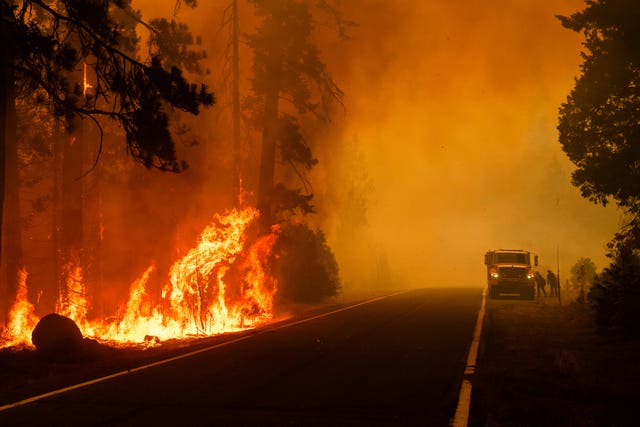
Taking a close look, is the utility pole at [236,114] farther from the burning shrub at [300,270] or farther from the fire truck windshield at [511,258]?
the fire truck windshield at [511,258]

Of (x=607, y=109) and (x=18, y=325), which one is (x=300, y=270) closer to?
(x=607, y=109)

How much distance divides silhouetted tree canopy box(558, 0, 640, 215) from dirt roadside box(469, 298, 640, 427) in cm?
751

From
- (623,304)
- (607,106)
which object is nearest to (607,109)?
(607,106)

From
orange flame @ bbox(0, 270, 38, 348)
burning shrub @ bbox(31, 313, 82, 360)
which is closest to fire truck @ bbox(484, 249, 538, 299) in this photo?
orange flame @ bbox(0, 270, 38, 348)

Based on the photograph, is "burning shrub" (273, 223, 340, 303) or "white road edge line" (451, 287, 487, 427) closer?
"white road edge line" (451, 287, 487, 427)

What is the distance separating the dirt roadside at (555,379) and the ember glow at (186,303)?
891cm

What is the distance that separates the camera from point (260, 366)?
11703 millimetres

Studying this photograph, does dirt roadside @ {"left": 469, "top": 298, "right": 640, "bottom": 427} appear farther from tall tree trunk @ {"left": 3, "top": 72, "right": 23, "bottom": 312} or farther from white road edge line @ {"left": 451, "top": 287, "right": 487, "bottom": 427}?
tall tree trunk @ {"left": 3, "top": 72, "right": 23, "bottom": 312}

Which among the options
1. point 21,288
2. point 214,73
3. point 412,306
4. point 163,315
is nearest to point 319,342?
point 163,315

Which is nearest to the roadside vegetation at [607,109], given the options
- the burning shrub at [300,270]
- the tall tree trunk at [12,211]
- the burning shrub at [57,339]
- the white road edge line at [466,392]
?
the white road edge line at [466,392]

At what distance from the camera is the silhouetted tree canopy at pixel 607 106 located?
75.4 ft

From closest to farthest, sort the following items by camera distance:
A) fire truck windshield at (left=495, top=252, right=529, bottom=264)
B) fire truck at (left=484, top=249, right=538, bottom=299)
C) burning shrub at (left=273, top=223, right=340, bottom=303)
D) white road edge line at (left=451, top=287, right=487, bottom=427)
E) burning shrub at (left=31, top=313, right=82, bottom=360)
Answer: white road edge line at (left=451, top=287, right=487, bottom=427) < burning shrub at (left=31, top=313, right=82, bottom=360) < burning shrub at (left=273, top=223, right=340, bottom=303) < fire truck at (left=484, top=249, right=538, bottom=299) < fire truck windshield at (left=495, top=252, right=529, bottom=264)

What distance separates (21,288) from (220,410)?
11.8 meters

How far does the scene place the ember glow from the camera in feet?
58.0
